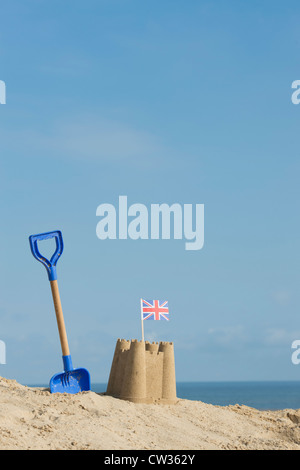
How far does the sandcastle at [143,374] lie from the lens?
13109 millimetres

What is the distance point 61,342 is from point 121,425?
2511 millimetres

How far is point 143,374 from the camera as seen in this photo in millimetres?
13180

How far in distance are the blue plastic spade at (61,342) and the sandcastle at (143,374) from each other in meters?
0.88

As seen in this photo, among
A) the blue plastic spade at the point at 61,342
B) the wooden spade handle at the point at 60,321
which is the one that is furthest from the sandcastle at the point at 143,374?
the wooden spade handle at the point at 60,321

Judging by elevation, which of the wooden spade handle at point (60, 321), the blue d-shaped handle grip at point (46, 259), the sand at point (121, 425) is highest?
the blue d-shaped handle grip at point (46, 259)

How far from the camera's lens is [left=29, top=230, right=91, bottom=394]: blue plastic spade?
1248 centimetres

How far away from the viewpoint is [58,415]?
1054cm

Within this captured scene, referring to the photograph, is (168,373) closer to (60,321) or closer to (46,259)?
(60,321)

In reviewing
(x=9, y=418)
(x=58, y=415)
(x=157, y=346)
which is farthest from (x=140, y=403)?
(x=9, y=418)

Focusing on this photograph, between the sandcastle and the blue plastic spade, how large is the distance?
0.88 meters

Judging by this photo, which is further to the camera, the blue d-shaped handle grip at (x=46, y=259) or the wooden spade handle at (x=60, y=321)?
the wooden spade handle at (x=60, y=321)

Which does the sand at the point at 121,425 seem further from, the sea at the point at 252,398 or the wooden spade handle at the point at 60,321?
the sea at the point at 252,398
